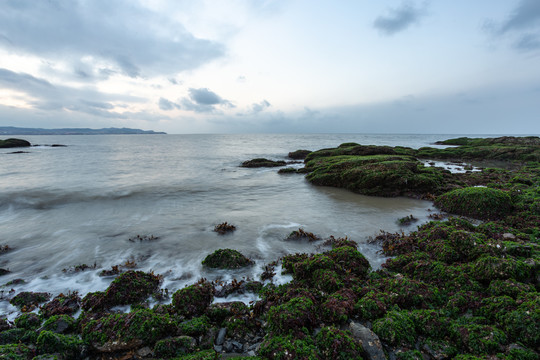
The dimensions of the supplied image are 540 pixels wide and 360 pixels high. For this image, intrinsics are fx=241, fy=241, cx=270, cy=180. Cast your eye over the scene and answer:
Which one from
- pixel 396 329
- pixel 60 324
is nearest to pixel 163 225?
pixel 60 324

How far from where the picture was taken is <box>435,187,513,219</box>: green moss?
8.52 m

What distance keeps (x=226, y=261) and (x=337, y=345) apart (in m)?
3.52

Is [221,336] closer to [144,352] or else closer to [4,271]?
[144,352]

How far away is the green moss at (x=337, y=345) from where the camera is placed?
3100 mm

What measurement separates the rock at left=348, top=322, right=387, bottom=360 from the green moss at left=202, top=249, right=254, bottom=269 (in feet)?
10.4

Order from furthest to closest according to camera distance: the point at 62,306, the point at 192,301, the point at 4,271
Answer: the point at 4,271
the point at 62,306
the point at 192,301

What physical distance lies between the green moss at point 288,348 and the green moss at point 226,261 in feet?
8.85

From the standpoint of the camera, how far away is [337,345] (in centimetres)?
317

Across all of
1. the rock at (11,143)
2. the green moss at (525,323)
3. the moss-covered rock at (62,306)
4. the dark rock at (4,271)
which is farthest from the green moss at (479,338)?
the rock at (11,143)

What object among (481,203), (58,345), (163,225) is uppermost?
(481,203)

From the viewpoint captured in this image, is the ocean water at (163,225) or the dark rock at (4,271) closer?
the dark rock at (4,271)

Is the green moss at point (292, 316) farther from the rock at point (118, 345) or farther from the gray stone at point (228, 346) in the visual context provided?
the rock at point (118, 345)

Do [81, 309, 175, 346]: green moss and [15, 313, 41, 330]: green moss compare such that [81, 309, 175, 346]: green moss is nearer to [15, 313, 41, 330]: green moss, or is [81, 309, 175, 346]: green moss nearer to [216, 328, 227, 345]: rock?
[216, 328, 227, 345]: rock

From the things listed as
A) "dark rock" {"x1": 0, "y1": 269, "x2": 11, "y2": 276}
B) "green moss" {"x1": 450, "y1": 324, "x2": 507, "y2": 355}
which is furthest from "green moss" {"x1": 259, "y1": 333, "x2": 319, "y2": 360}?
"dark rock" {"x1": 0, "y1": 269, "x2": 11, "y2": 276}
